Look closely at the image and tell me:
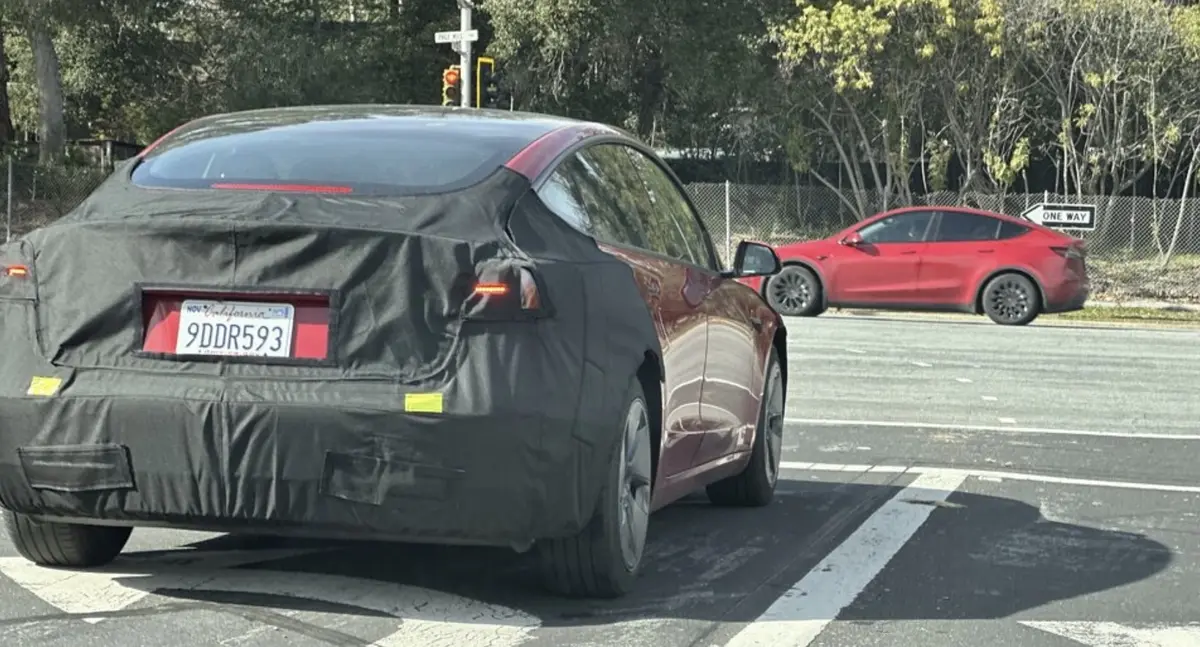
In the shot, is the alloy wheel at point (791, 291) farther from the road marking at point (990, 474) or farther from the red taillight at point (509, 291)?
the red taillight at point (509, 291)

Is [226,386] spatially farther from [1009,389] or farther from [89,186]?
[89,186]

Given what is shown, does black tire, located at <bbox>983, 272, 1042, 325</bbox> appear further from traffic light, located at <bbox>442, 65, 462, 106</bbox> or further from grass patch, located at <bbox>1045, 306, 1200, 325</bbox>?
traffic light, located at <bbox>442, 65, 462, 106</bbox>

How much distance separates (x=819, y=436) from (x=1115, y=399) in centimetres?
363

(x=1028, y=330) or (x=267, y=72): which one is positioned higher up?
(x=267, y=72)

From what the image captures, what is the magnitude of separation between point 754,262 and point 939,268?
14.5 m

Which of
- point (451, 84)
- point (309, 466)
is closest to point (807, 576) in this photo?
point (309, 466)

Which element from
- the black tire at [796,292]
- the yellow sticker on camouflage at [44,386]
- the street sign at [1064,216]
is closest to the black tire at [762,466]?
the yellow sticker on camouflage at [44,386]

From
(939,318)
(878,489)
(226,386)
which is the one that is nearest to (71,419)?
(226,386)

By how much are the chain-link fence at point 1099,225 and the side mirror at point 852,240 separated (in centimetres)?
645

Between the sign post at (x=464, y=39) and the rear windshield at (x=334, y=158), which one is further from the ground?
the sign post at (x=464, y=39)

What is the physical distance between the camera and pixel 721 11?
33.1 metres

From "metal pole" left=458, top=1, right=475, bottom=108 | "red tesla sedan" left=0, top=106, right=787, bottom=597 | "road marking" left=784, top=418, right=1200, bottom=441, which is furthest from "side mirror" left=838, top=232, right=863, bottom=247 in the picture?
"red tesla sedan" left=0, top=106, right=787, bottom=597

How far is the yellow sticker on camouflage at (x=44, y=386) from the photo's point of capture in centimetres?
471

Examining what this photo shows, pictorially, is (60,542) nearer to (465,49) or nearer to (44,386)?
(44,386)
